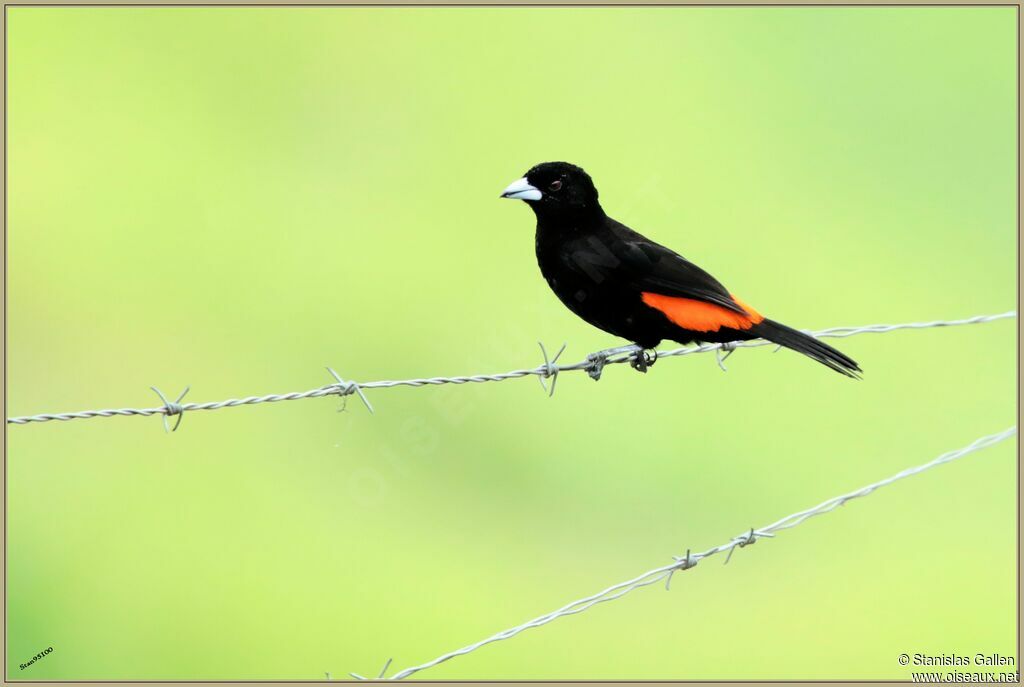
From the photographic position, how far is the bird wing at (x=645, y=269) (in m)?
4.62

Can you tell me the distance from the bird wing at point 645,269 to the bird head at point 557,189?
22 cm

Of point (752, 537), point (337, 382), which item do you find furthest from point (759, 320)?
point (337, 382)

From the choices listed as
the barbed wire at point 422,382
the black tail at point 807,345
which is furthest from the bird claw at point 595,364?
the black tail at point 807,345

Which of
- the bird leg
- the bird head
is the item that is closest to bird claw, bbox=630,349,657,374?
the bird leg

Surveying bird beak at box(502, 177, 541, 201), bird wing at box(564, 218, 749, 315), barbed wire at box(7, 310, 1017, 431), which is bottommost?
barbed wire at box(7, 310, 1017, 431)

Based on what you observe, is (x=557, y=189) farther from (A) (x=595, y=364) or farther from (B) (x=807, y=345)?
(B) (x=807, y=345)

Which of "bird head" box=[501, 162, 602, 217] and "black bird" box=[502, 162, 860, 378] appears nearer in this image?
"black bird" box=[502, 162, 860, 378]

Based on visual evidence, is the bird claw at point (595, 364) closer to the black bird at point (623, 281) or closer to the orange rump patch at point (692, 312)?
the black bird at point (623, 281)

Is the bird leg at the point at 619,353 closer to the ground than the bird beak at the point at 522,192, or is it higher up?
closer to the ground

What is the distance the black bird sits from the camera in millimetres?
4613

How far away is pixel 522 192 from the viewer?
4945mm

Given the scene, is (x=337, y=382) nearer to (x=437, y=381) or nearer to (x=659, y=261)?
(x=437, y=381)

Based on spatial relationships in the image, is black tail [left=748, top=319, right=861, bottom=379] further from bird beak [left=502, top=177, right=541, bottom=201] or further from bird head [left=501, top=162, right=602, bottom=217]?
bird beak [left=502, top=177, right=541, bottom=201]

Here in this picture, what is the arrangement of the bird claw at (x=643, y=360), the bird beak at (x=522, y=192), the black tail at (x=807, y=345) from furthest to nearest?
the bird claw at (x=643, y=360) < the bird beak at (x=522, y=192) < the black tail at (x=807, y=345)
